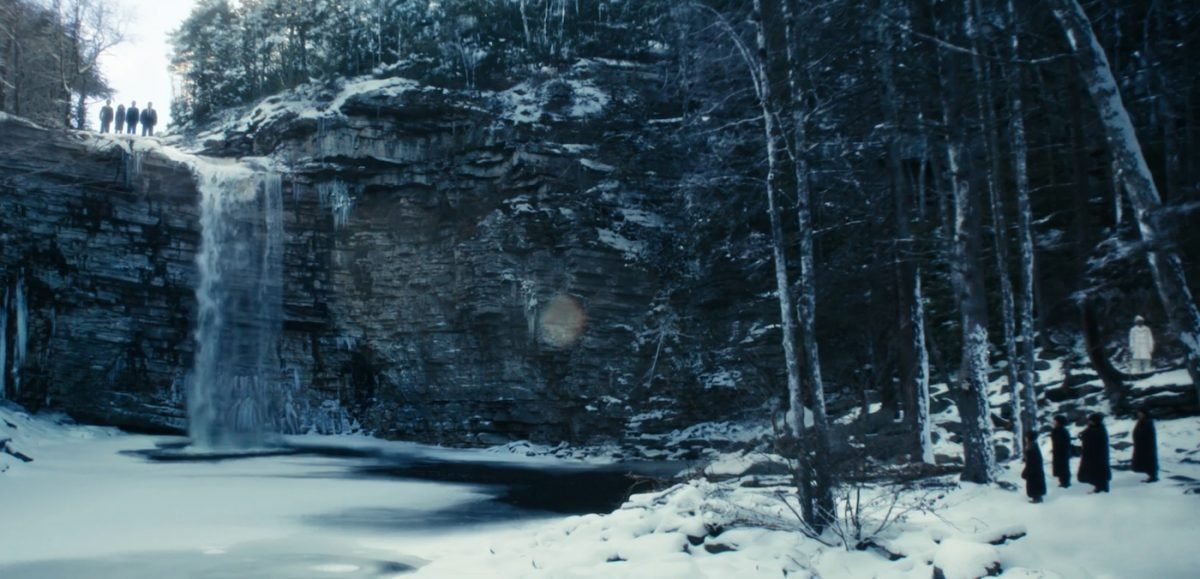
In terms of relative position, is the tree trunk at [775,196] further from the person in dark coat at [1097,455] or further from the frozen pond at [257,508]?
the frozen pond at [257,508]

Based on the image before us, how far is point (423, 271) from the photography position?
30.6m

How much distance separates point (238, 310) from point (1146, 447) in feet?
87.6

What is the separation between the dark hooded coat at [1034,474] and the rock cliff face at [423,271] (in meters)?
15.6

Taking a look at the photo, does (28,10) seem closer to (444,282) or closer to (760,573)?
(444,282)

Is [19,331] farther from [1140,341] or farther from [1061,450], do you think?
[1140,341]

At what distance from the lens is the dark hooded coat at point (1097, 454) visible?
35.1ft

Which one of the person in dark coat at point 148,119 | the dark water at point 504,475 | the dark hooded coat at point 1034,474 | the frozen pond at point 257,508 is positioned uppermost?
the person in dark coat at point 148,119

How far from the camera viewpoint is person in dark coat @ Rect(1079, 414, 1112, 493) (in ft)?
35.1

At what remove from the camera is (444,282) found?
30.3 meters

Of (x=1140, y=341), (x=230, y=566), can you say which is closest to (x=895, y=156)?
(x=1140, y=341)

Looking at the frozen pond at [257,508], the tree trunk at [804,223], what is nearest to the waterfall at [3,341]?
the frozen pond at [257,508]

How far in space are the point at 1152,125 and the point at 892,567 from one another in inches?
615

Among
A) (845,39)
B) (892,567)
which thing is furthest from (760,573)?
(845,39)

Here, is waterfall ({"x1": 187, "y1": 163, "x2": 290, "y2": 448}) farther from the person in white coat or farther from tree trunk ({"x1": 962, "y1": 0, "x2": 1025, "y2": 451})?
the person in white coat
